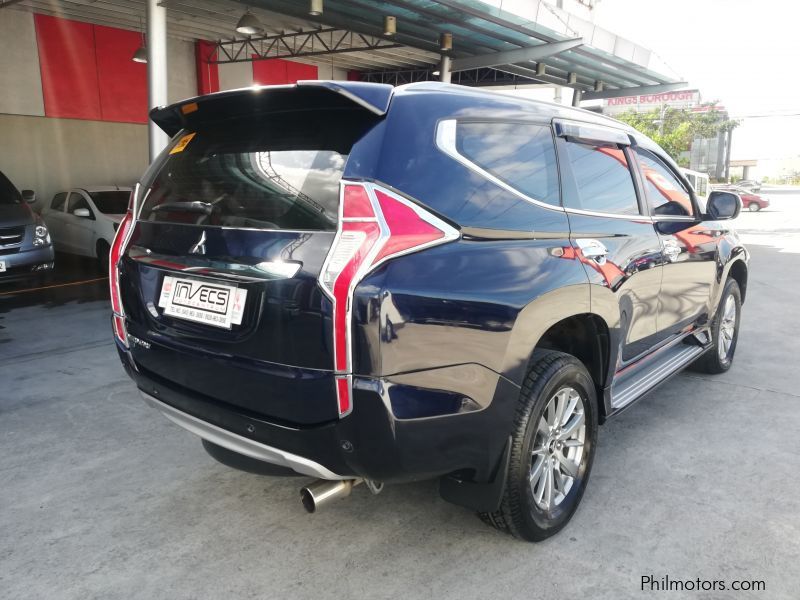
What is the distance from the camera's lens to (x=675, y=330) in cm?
399

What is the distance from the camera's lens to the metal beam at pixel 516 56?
13352mm

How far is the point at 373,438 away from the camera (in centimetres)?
205

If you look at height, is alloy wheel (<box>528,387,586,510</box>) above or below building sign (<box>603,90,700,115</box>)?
below

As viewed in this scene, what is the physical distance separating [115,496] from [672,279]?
3.25 metres

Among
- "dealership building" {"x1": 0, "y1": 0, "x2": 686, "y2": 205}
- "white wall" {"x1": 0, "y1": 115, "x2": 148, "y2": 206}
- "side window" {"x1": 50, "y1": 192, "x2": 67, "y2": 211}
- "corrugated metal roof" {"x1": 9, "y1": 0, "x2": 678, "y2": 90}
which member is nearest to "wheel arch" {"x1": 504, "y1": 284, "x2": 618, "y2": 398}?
"corrugated metal roof" {"x1": 9, "y1": 0, "x2": 678, "y2": 90}

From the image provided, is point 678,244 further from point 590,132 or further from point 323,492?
point 323,492

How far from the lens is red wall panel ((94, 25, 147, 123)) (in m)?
15.6

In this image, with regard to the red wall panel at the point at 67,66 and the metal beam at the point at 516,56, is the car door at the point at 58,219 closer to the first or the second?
the red wall panel at the point at 67,66

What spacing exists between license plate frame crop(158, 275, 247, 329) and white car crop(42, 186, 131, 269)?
8145 mm

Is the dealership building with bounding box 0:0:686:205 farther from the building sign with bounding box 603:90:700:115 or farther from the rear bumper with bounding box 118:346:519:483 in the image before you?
the building sign with bounding box 603:90:700:115

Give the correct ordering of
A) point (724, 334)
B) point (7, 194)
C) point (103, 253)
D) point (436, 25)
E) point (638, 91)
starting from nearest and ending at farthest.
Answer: point (724, 334) → point (7, 194) → point (103, 253) → point (436, 25) → point (638, 91)

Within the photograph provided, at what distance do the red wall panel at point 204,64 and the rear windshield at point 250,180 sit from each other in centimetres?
1678

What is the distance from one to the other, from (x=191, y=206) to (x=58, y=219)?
33.8 feet

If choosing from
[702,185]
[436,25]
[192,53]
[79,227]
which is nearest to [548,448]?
[79,227]
